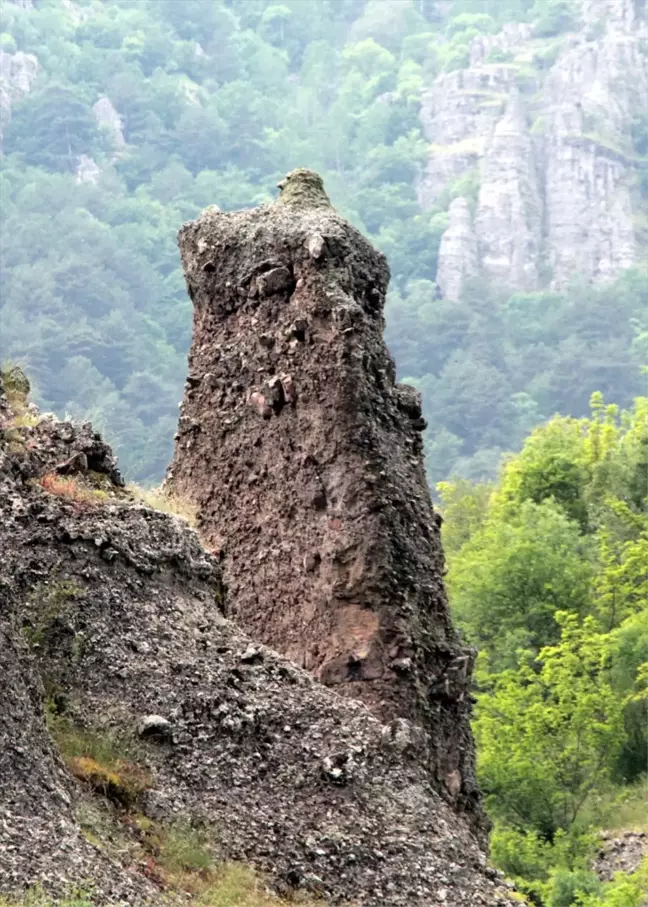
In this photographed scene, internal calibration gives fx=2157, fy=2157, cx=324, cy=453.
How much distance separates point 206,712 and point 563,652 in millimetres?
29174

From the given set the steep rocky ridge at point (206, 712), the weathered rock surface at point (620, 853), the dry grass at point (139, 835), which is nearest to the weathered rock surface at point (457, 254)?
the weathered rock surface at point (620, 853)

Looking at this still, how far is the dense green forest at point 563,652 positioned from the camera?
36688 mm

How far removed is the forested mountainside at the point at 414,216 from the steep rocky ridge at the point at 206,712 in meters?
110

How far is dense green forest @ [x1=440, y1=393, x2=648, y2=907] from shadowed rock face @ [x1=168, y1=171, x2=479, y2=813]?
651 inches

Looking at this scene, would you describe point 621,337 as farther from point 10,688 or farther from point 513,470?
point 10,688

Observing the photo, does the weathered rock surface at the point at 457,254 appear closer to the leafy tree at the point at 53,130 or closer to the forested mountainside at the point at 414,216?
the forested mountainside at the point at 414,216

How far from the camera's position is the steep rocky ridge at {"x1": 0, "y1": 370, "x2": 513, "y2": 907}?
442 inches

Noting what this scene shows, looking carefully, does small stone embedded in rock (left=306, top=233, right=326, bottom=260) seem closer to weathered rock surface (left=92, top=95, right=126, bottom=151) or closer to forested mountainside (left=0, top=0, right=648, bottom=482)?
forested mountainside (left=0, top=0, right=648, bottom=482)

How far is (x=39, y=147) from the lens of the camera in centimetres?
17888

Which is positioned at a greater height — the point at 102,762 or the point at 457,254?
Result: the point at 457,254

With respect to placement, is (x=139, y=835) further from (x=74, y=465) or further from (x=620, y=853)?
(x=620, y=853)

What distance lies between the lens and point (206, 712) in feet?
38.9

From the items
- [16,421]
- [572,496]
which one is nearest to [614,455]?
[572,496]

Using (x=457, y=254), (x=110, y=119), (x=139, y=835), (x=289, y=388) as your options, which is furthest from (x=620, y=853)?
(x=110, y=119)
